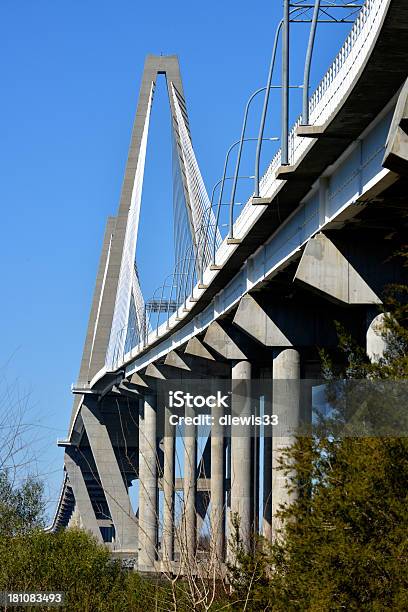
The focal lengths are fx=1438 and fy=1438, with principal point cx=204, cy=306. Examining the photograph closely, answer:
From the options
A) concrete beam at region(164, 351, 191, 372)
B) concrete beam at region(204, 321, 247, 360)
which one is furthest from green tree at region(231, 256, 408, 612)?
concrete beam at region(164, 351, 191, 372)

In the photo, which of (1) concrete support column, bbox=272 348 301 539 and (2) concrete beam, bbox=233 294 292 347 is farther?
(2) concrete beam, bbox=233 294 292 347

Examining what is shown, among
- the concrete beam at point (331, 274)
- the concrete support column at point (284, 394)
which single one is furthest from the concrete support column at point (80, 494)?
the concrete beam at point (331, 274)

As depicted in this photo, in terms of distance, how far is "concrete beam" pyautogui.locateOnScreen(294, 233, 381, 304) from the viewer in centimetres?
2492

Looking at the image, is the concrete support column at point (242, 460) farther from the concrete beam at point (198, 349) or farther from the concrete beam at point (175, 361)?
the concrete beam at point (175, 361)

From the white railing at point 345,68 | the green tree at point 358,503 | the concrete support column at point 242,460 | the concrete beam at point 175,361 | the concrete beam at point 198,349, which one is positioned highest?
the concrete beam at point 175,361

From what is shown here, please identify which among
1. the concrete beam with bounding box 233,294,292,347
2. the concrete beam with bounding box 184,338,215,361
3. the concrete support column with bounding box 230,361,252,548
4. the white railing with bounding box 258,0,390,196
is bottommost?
the concrete support column with bounding box 230,361,252,548

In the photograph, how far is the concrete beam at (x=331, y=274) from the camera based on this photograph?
24.9 metres

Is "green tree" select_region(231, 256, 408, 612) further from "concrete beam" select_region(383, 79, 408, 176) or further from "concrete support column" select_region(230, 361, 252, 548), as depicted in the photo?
"concrete support column" select_region(230, 361, 252, 548)

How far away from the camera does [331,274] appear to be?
2562 cm

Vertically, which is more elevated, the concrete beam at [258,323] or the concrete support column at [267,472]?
the concrete beam at [258,323]

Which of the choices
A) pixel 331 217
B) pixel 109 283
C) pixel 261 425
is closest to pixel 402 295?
pixel 331 217

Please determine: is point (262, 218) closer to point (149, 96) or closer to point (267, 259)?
point (267, 259)

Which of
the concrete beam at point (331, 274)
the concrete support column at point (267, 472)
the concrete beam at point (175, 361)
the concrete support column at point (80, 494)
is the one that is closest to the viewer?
the concrete beam at point (331, 274)

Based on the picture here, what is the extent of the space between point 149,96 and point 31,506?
48167 mm
